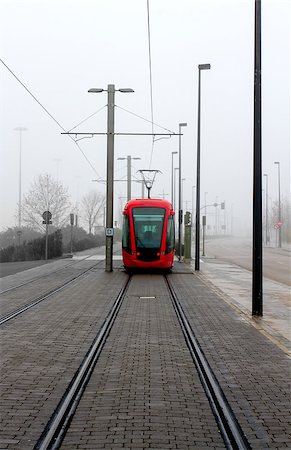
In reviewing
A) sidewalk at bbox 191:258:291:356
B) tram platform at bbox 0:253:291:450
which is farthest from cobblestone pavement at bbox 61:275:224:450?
sidewalk at bbox 191:258:291:356

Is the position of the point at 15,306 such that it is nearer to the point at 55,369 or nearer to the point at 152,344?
the point at 152,344

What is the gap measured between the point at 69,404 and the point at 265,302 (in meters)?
10.3

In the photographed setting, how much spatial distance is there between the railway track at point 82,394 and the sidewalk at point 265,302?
152cm

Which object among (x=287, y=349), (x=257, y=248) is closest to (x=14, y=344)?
(x=287, y=349)

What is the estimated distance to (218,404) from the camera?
5.86 metres

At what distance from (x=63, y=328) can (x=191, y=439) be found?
607cm

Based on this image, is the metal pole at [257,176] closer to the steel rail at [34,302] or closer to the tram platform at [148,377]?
the tram platform at [148,377]

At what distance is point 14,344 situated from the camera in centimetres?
907

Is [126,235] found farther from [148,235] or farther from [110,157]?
[110,157]

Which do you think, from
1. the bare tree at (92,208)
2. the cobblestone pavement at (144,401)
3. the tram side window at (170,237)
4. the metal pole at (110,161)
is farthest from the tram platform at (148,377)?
the bare tree at (92,208)

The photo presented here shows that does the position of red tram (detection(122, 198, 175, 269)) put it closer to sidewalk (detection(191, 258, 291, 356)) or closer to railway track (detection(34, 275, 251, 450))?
sidewalk (detection(191, 258, 291, 356))

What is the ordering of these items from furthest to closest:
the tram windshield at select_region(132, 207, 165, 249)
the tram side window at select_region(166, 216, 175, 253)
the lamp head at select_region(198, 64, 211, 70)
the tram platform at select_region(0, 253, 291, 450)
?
the lamp head at select_region(198, 64, 211, 70) → the tram side window at select_region(166, 216, 175, 253) → the tram windshield at select_region(132, 207, 165, 249) → the tram platform at select_region(0, 253, 291, 450)

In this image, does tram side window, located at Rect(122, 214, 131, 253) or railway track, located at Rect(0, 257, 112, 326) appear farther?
tram side window, located at Rect(122, 214, 131, 253)

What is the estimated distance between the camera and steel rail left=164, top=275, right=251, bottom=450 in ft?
15.9
